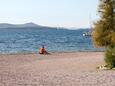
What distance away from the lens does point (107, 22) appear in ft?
117

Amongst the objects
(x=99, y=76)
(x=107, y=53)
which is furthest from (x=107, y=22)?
(x=99, y=76)

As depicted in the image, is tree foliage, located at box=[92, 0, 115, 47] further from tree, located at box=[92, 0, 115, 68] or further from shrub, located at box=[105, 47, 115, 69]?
shrub, located at box=[105, 47, 115, 69]

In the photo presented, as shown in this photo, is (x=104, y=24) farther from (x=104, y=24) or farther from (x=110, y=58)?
(x=110, y=58)

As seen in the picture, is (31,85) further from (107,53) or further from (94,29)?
(94,29)

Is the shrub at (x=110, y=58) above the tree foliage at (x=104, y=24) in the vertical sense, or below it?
below

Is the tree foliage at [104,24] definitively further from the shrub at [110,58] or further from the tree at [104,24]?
the shrub at [110,58]

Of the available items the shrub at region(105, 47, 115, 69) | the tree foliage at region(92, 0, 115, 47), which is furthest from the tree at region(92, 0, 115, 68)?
the shrub at region(105, 47, 115, 69)

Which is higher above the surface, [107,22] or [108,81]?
[107,22]

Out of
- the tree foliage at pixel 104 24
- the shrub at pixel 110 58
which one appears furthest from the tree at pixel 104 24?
the shrub at pixel 110 58

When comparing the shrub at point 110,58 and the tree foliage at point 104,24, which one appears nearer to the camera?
the shrub at point 110,58

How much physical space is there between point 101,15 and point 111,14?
35.8 inches

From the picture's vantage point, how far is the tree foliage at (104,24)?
3553 cm

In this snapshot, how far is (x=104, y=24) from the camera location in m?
35.6

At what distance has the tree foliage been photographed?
3553cm
